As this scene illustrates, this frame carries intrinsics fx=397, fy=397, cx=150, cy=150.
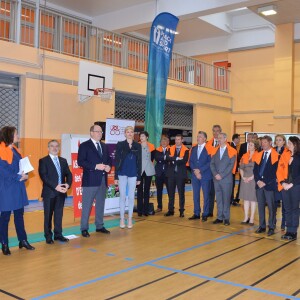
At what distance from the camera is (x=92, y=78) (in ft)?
32.1

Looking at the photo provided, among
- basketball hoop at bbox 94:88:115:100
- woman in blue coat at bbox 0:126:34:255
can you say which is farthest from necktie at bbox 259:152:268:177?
basketball hoop at bbox 94:88:115:100

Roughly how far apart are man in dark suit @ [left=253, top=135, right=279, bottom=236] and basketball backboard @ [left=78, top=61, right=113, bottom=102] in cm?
496

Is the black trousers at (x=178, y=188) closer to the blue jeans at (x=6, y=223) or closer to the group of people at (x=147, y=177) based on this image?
the group of people at (x=147, y=177)

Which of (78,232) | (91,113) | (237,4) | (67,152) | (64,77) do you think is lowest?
(78,232)

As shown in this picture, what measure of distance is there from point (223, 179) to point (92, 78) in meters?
4.58

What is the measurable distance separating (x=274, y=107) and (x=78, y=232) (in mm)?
10751

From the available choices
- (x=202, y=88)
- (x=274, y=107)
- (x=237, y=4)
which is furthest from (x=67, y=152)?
(x=274, y=107)

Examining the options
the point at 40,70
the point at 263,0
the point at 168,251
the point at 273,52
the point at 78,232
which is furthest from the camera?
the point at 273,52

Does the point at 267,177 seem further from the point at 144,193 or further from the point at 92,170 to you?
the point at 92,170

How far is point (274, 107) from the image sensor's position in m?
14.8

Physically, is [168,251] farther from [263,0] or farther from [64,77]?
[263,0]

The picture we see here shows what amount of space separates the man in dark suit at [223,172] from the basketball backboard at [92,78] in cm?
412

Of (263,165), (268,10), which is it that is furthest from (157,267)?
(268,10)

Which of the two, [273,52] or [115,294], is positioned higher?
[273,52]
